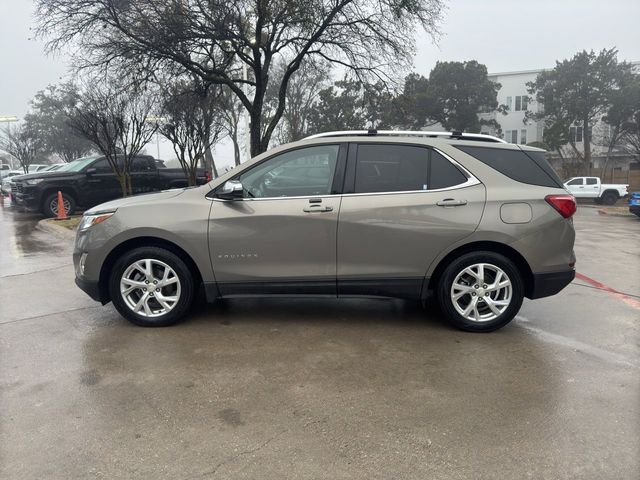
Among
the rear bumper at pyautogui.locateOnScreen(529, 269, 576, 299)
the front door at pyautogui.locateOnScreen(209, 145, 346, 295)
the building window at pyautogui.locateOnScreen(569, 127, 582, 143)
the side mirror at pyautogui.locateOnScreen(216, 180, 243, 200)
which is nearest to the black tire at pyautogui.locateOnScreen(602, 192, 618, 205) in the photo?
the building window at pyautogui.locateOnScreen(569, 127, 582, 143)

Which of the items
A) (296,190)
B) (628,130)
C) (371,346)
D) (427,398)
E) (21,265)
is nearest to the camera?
(427,398)

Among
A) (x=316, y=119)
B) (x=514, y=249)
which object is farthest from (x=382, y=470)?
(x=316, y=119)

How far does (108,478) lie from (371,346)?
2.28m

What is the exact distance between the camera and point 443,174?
437 cm

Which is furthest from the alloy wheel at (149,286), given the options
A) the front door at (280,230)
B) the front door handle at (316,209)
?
the front door handle at (316,209)

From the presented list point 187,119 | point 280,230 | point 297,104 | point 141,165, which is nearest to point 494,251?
point 280,230

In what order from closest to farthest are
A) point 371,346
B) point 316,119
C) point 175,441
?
point 175,441
point 371,346
point 316,119

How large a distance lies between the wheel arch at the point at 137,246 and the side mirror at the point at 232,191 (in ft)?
2.12

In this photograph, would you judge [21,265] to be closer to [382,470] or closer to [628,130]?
[382,470]

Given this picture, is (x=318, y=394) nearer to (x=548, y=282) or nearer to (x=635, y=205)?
(x=548, y=282)

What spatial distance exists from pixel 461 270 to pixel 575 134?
4245 cm

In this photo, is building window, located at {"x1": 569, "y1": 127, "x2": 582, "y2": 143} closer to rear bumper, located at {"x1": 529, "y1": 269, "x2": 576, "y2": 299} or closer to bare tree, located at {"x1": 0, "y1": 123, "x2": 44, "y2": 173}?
rear bumper, located at {"x1": 529, "y1": 269, "x2": 576, "y2": 299}

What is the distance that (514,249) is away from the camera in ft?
14.0

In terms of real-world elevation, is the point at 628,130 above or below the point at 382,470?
above
